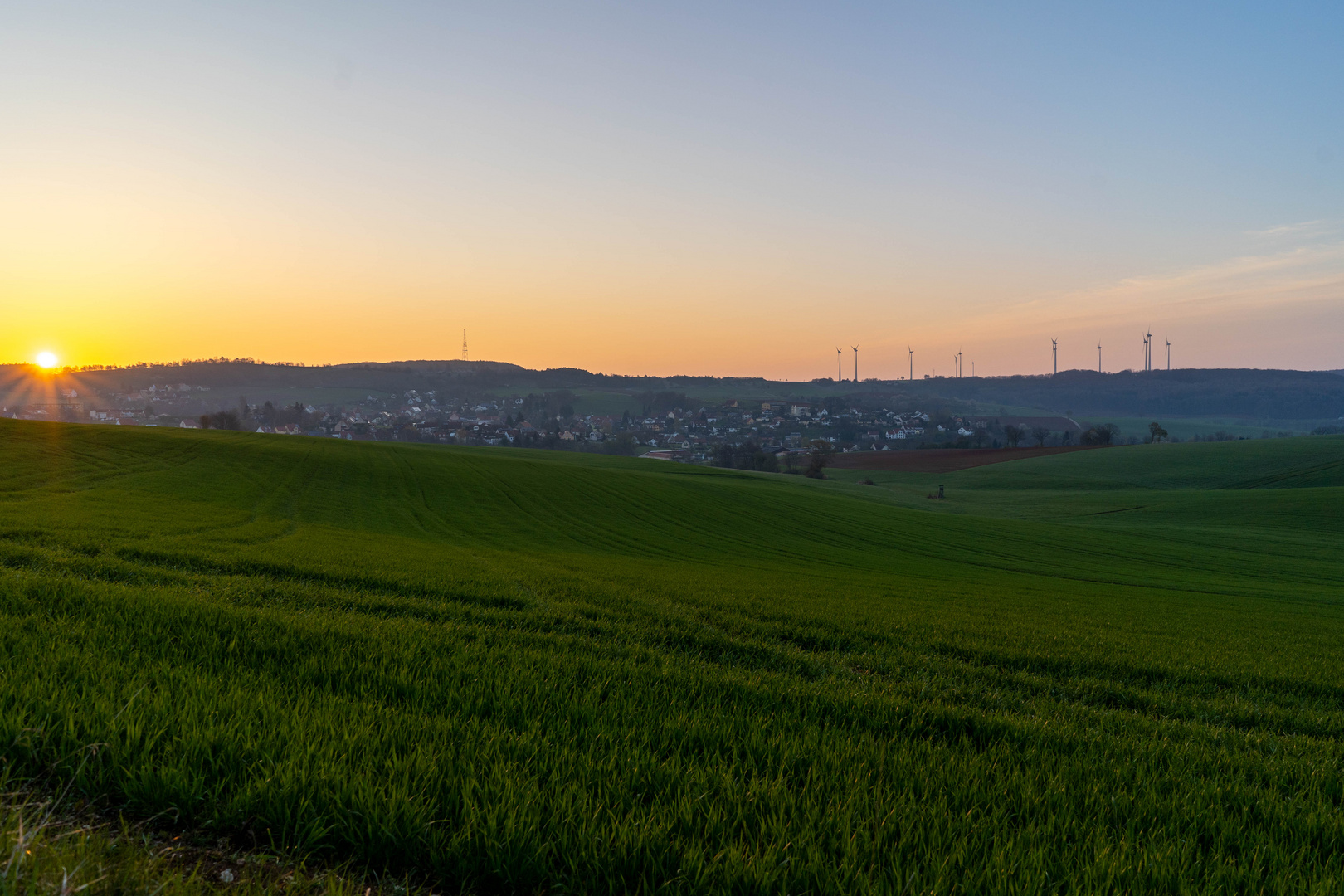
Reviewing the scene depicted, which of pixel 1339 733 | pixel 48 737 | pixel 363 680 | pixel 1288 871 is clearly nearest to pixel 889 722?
pixel 1288 871

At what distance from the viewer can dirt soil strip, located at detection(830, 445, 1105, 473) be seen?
11344 cm

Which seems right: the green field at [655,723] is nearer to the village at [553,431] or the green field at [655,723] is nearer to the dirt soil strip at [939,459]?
the dirt soil strip at [939,459]

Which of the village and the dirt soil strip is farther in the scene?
the village

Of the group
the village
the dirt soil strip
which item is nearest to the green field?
the dirt soil strip

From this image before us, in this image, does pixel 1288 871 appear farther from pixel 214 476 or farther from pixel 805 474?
pixel 805 474

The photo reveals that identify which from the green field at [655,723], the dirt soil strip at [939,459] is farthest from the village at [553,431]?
the green field at [655,723]

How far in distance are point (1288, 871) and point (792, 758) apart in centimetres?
239

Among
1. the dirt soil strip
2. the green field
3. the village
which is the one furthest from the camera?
the village

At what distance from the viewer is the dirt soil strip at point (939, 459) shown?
113 meters

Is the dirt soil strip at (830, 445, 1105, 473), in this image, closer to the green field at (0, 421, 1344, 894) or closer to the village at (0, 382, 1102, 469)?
the village at (0, 382, 1102, 469)

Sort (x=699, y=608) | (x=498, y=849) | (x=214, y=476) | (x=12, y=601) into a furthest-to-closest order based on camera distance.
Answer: (x=214, y=476)
(x=699, y=608)
(x=12, y=601)
(x=498, y=849)

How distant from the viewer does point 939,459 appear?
119375mm

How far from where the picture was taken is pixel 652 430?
194125mm

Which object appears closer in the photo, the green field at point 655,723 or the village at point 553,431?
the green field at point 655,723
